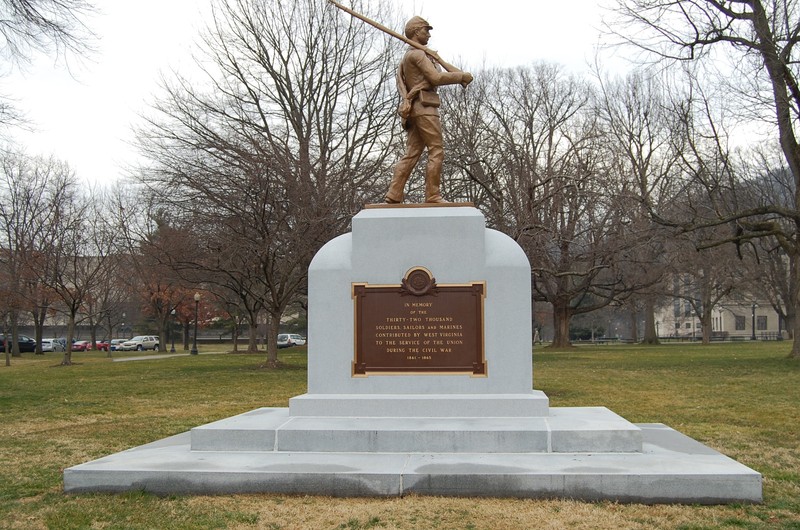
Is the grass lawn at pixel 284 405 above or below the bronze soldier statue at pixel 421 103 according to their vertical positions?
below

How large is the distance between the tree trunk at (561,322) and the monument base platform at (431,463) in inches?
1303

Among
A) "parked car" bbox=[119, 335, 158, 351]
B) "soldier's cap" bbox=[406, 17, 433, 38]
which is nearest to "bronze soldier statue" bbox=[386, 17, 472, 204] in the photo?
"soldier's cap" bbox=[406, 17, 433, 38]

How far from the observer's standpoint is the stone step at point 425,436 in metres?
7.38

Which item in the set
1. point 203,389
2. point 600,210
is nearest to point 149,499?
point 203,389

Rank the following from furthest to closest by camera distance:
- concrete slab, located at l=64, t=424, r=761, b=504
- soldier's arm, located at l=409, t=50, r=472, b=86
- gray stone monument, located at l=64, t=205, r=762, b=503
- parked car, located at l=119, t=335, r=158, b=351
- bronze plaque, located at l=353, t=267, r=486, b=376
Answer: parked car, located at l=119, t=335, r=158, b=351, soldier's arm, located at l=409, t=50, r=472, b=86, bronze plaque, located at l=353, t=267, r=486, b=376, gray stone monument, located at l=64, t=205, r=762, b=503, concrete slab, located at l=64, t=424, r=761, b=504

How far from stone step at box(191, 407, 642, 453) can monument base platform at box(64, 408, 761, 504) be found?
1 cm

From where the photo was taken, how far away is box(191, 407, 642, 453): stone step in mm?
7379

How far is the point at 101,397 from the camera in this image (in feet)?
56.0

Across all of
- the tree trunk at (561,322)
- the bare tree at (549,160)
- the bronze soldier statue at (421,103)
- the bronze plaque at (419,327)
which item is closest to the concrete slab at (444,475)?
the bronze plaque at (419,327)

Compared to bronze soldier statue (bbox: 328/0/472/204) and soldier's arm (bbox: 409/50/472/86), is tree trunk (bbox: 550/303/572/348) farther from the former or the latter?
soldier's arm (bbox: 409/50/472/86)

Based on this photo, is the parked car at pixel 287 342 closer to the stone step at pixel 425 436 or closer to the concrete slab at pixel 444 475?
the stone step at pixel 425 436

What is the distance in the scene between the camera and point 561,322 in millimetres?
42094

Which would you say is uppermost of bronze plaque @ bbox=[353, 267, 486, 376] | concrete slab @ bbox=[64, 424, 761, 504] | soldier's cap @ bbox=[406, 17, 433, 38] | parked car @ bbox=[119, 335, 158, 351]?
soldier's cap @ bbox=[406, 17, 433, 38]

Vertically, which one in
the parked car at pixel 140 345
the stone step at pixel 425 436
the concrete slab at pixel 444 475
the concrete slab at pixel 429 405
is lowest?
the parked car at pixel 140 345
